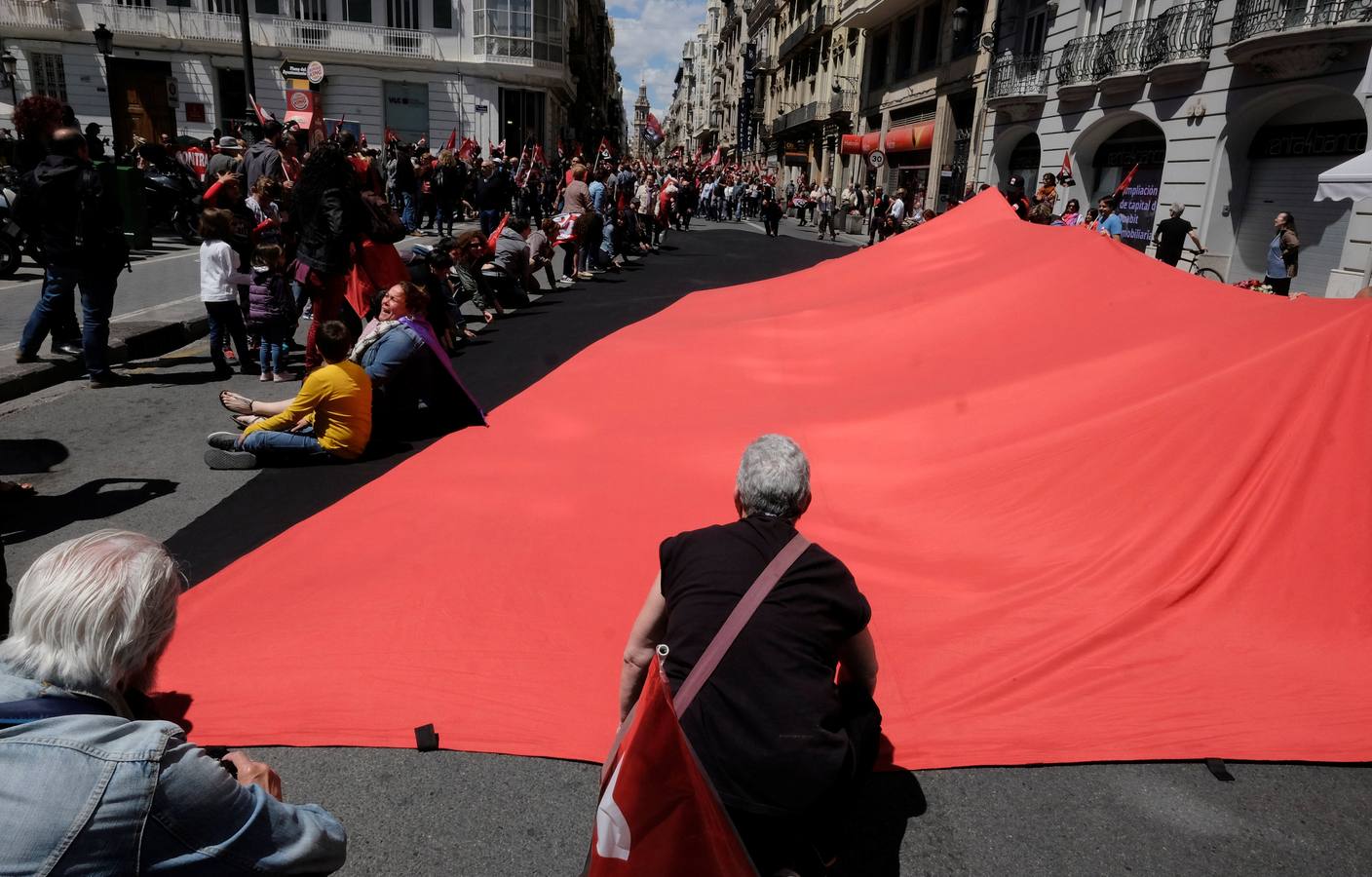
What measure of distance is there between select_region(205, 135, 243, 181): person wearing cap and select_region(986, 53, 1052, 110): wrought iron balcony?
1806 centimetres

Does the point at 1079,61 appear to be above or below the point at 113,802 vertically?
above

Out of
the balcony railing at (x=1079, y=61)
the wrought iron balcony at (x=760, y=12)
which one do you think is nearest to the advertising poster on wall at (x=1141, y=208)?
the balcony railing at (x=1079, y=61)

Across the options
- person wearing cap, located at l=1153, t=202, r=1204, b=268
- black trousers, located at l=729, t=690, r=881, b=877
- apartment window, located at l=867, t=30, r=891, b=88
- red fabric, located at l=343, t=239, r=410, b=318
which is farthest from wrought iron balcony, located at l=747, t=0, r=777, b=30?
black trousers, located at l=729, t=690, r=881, b=877

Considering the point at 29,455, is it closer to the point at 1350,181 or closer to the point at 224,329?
the point at 224,329

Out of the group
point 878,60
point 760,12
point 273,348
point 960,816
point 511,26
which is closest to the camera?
point 960,816

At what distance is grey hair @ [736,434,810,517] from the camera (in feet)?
7.91

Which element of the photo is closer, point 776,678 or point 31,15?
point 776,678

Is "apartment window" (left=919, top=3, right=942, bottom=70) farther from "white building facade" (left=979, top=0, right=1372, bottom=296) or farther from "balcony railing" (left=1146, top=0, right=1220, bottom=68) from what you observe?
"balcony railing" (left=1146, top=0, right=1220, bottom=68)

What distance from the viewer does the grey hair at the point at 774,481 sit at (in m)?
2.41

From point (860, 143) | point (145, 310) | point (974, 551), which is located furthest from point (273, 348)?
point (860, 143)

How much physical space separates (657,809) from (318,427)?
4358 millimetres

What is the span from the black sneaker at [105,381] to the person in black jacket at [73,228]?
281 mm

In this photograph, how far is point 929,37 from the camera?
3133cm

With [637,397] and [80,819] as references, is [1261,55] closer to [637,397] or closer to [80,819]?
[637,397]
